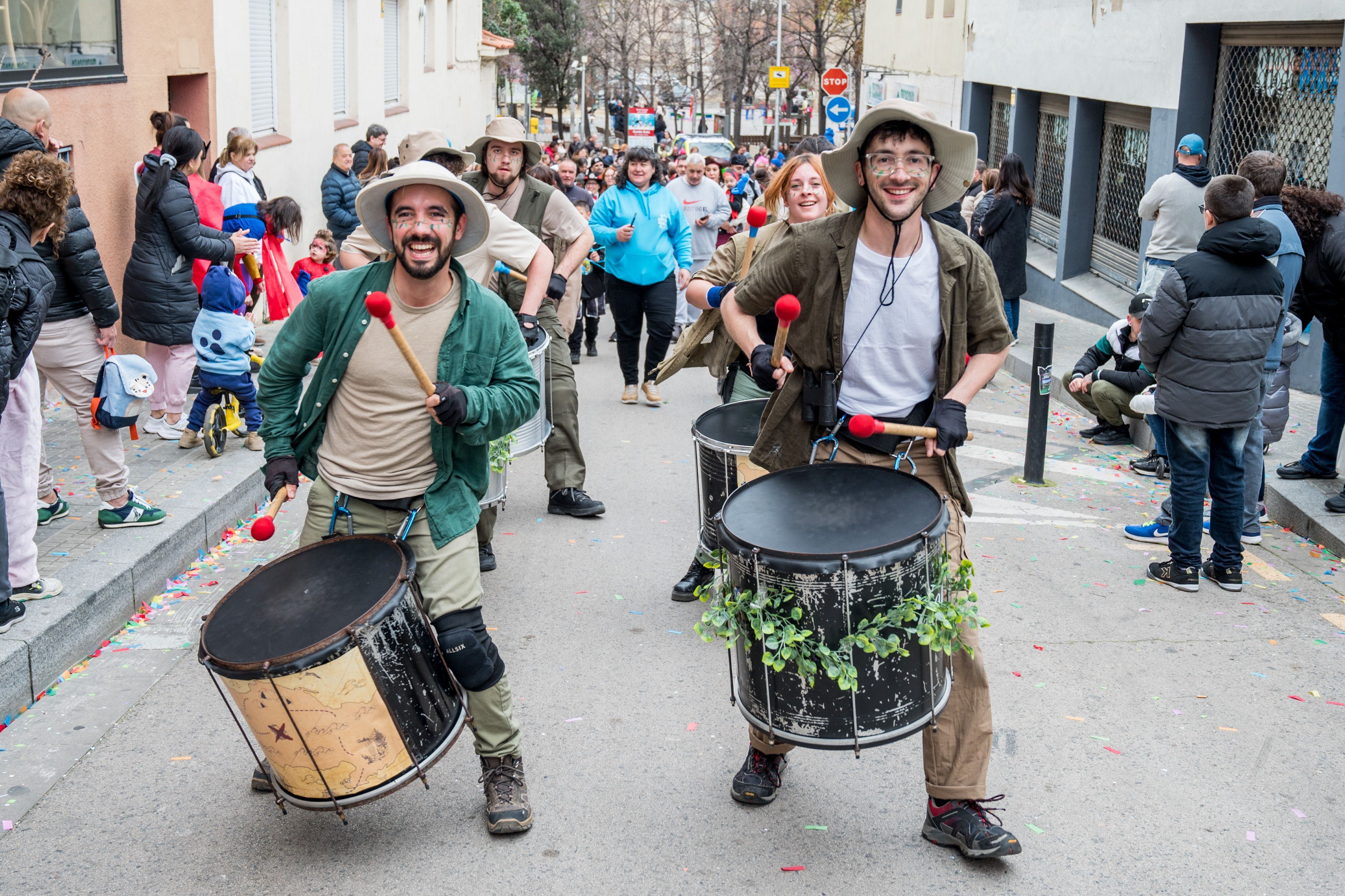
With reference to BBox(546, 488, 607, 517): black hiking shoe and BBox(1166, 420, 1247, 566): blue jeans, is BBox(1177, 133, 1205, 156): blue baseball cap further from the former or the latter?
BBox(546, 488, 607, 517): black hiking shoe

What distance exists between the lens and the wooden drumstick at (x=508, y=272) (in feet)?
20.0

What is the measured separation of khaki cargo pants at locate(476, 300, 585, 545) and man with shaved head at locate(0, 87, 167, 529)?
176 cm

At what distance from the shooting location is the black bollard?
8031mm

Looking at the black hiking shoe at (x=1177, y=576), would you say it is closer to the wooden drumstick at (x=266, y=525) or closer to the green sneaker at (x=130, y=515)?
the wooden drumstick at (x=266, y=525)

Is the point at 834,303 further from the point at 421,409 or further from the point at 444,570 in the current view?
the point at 444,570

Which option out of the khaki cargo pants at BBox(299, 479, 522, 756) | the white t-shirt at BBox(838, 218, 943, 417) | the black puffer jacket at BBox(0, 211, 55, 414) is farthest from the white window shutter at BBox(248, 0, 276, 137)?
the white t-shirt at BBox(838, 218, 943, 417)

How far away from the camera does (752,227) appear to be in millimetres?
5828

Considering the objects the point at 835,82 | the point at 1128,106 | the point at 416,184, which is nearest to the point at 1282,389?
the point at 416,184

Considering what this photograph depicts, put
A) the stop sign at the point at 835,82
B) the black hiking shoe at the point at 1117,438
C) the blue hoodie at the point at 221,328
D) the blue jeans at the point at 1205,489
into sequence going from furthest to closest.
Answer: the stop sign at the point at 835,82 → the black hiking shoe at the point at 1117,438 → the blue hoodie at the point at 221,328 → the blue jeans at the point at 1205,489

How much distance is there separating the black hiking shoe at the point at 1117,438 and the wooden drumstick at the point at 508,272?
4.72 metres

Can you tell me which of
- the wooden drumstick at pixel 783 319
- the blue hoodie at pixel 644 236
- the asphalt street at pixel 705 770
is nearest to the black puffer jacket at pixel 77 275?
the asphalt street at pixel 705 770

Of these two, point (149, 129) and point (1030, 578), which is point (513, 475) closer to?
point (1030, 578)

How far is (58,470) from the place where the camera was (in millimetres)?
7129

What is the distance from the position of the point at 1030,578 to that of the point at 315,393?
12.5ft
